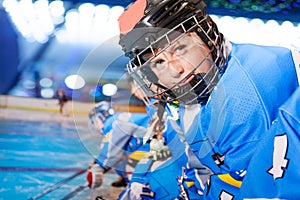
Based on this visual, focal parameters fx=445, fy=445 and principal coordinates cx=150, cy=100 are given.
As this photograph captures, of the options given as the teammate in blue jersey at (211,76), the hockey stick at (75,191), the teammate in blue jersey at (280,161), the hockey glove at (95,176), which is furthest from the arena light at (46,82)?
the teammate in blue jersey at (280,161)

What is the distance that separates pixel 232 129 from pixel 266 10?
528 cm

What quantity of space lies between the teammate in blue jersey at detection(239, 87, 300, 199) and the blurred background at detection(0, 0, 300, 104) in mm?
4618

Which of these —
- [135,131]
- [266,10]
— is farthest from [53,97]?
[135,131]

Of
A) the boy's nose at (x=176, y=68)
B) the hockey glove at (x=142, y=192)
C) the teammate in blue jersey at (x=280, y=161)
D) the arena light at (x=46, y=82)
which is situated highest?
the arena light at (x=46, y=82)

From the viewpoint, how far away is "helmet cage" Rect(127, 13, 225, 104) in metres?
0.95

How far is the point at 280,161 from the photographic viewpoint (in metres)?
0.72

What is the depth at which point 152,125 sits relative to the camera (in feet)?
5.09

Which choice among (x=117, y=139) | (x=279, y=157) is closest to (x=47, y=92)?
(x=117, y=139)

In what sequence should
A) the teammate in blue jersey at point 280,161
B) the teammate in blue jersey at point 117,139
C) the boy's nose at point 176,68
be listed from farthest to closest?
the teammate in blue jersey at point 117,139 → the boy's nose at point 176,68 → the teammate in blue jersey at point 280,161

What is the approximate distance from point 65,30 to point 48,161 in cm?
354

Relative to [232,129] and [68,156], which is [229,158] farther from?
[68,156]

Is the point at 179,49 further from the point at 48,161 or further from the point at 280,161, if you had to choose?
the point at 48,161

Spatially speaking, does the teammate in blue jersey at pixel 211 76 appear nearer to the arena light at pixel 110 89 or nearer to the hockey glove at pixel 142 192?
the arena light at pixel 110 89

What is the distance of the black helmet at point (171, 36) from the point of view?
Result: 37.5 inches
